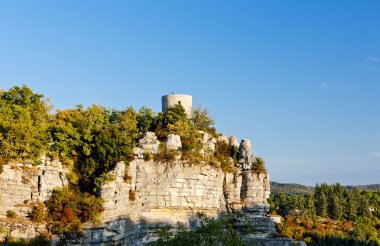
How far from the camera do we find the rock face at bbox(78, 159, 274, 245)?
35.3 metres

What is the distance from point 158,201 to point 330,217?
60718 millimetres

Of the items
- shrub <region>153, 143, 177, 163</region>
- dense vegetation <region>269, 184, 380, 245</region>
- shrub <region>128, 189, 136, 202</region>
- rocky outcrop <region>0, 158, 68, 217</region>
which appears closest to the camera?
rocky outcrop <region>0, 158, 68, 217</region>

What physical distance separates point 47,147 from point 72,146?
2128mm

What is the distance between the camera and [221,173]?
41.9 meters

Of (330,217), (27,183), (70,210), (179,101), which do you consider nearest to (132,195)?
(70,210)

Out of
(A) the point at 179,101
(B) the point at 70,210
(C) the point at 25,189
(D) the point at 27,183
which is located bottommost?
(B) the point at 70,210

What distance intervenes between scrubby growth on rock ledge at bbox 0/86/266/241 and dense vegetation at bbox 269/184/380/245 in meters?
34.6

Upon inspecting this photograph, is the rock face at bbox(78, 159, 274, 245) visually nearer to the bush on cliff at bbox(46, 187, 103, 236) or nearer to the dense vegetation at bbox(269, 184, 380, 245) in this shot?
the bush on cliff at bbox(46, 187, 103, 236)

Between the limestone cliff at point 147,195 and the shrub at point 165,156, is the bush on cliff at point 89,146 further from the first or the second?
the shrub at point 165,156

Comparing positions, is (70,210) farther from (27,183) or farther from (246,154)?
(246,154)

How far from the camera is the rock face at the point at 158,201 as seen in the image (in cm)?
3531

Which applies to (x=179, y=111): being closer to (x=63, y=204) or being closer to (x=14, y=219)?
(x=63, y=204)

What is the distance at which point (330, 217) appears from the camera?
89.0 metres

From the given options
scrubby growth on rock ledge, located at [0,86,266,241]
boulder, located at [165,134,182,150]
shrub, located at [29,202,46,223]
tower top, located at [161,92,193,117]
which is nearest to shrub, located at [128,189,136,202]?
scrubby growth on rock ledge, located at [0,86,266,241]
